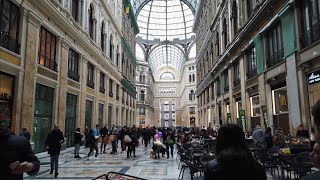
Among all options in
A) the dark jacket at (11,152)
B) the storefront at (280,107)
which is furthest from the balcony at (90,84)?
the dark jacket at (11,152)

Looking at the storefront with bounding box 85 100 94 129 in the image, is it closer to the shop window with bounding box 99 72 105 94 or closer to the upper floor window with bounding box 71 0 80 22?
the shop window with bounding box 99 72 105 94

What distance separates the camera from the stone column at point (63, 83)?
55.3ft

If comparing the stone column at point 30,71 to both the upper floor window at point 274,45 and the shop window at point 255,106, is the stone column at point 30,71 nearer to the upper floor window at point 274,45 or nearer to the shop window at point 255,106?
the upper floor window at point 274,45

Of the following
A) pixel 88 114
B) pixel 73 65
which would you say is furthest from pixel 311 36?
pixel 88 114

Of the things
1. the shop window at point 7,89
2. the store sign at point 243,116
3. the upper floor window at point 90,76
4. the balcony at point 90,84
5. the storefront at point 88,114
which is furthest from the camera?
the upper floor window at point 90,76

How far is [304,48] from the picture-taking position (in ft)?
37.9

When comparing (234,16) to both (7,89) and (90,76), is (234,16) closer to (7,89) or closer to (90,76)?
(90,76)

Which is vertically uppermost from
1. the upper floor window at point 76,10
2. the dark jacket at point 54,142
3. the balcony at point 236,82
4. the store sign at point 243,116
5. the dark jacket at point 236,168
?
the upper floor window at point 76,10

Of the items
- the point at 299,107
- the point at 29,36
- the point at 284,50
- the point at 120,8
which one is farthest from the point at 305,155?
the point at 120,8

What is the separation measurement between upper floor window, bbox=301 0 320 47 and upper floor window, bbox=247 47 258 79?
20.3 feet

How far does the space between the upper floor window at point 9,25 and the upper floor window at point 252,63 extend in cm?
1408

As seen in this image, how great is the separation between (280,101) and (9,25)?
1378 centimetres

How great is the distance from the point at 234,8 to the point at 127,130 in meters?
14.2

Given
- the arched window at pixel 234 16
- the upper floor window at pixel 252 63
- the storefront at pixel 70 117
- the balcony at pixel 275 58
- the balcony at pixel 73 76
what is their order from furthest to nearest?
the arched window at pixel 234 16 → the balcony at pixel 73 76 → the storefront at pixel 70 117 → the upper floor window at pixel 252 63 → the balcony at pixel 275 58
